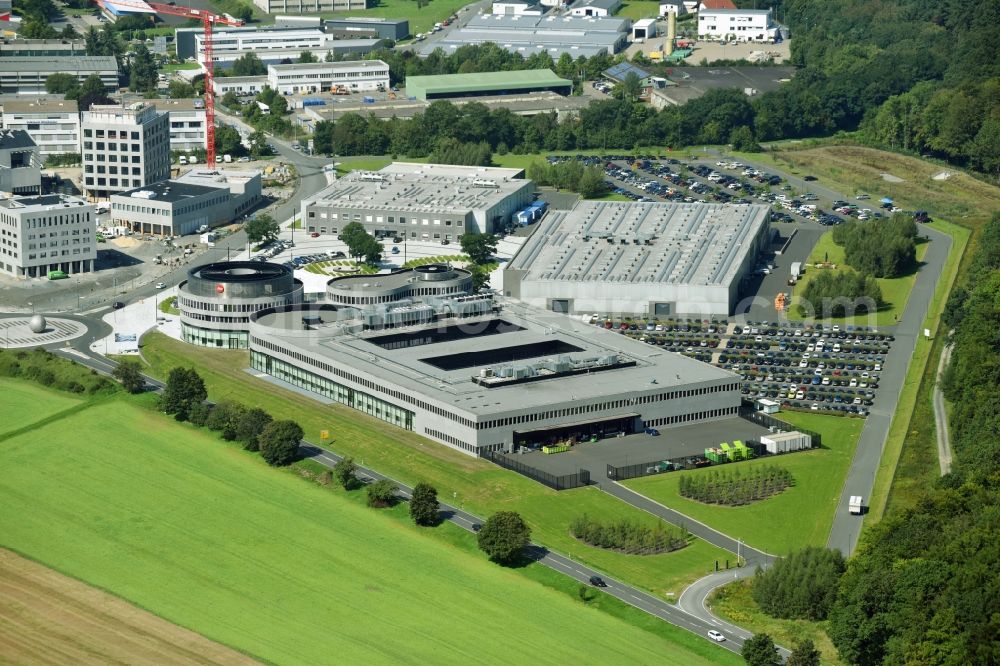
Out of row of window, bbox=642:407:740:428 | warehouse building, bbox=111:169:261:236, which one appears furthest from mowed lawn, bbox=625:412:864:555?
warehouse building, bbox=111:169:261:236

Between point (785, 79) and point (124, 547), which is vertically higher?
point (785, 79)

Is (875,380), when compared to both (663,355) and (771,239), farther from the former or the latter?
(771,239)

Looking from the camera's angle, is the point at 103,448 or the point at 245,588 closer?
the point at 245,588

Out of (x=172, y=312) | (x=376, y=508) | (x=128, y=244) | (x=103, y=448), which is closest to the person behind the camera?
(x=376, y=508)

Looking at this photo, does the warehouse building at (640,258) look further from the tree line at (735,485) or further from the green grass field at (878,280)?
the tree line at (735,485)

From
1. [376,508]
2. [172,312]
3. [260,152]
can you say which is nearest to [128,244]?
[172,312]

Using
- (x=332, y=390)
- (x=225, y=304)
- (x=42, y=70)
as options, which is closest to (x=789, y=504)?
(x=332, y=390)

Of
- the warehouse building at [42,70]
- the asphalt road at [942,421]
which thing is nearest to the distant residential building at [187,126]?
the warehouse building at [42,70]

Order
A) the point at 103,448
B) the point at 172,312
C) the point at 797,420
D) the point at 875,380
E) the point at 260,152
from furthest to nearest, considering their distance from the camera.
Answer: the point at 260,152 < the point at 172,312 < the point at 875,380 < the point at 797,420 < the point at 103,448
